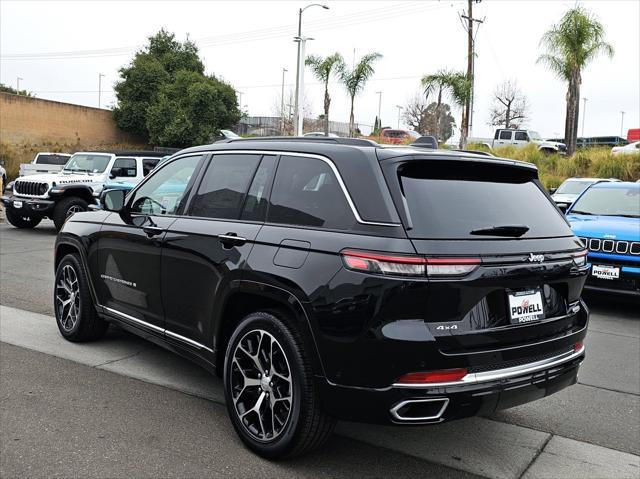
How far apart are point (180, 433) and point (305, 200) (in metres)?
1.63

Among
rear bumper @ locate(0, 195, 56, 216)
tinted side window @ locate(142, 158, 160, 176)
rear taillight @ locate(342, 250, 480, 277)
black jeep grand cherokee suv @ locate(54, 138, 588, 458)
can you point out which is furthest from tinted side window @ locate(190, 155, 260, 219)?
tinted side window @ locate(142, 158, 160, 176)

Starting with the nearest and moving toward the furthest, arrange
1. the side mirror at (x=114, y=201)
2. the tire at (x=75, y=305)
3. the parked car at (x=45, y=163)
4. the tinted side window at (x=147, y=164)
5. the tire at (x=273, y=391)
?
the tire at (x=273, y=391) < the side mirror at (x=114, y=201) < the tire at (x=75, y=305) < the tinted side window at (x=147, y=164) < the parked car at (x=45, y=163)

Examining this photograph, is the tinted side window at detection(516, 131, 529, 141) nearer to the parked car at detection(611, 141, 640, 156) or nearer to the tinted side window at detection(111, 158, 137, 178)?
the parked car at detection(611, 141, 640, 156)

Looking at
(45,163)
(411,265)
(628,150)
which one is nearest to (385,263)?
(411,265)

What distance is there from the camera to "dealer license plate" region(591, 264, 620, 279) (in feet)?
24.3

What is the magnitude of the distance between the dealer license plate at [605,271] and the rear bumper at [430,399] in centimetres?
487

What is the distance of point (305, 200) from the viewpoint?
11.4ft

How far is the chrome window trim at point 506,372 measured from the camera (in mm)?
2947

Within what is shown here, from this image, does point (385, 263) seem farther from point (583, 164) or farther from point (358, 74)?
point (358, 74)

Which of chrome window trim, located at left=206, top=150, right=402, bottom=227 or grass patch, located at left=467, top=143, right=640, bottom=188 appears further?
grass patch, located at left=467, top=143, right=640, bottom=188

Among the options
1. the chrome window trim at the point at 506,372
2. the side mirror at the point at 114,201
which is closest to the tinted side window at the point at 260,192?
the chrome window trim at the point at 506,372

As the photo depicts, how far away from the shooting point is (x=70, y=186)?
46.3 feet

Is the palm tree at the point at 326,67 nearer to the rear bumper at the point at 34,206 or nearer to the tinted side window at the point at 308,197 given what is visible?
the rear bumper at the point at 34,206

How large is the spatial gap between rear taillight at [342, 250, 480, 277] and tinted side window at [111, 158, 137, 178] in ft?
42.9
